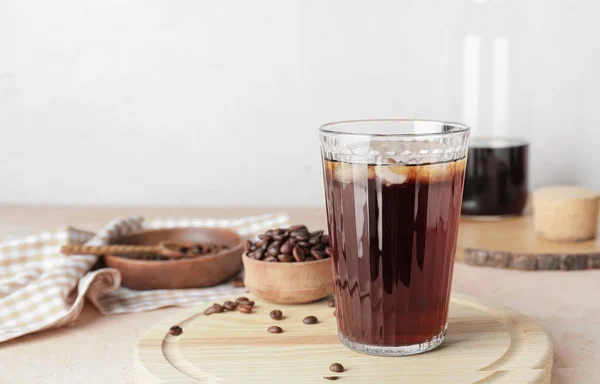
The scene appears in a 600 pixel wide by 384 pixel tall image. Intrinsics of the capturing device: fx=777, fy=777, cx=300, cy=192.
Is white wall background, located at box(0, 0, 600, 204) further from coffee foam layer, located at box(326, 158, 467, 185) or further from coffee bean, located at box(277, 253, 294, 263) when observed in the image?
coffee foam layer, located at box(326, 158, 467, 185)

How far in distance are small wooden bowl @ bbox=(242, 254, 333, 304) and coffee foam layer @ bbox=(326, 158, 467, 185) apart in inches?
10.9

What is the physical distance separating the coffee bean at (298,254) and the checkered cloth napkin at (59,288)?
9.5 inches

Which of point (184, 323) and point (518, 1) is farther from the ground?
point (518, 1)

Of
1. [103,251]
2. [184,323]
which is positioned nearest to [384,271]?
[184,323]

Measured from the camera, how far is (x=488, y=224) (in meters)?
1.91

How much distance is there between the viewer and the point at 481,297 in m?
1.44

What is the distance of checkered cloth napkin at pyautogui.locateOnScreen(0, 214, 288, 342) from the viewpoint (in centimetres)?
132

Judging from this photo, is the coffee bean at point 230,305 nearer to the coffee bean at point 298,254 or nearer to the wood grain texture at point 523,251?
the coffee bean at point 298,254

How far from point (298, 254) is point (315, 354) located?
266mm

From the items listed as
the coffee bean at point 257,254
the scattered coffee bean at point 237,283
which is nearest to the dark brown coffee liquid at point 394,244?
the coffee bean at point 257,254

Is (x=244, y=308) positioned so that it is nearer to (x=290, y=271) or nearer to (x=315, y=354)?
(x=290, y=271)

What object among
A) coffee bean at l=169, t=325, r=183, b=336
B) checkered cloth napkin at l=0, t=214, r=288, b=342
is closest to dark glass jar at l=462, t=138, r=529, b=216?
checkered cloth napkin at l=0, t=214, r=288, b=342

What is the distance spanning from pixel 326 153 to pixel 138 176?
4.66 feet

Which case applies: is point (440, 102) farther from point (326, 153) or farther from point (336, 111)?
point (326, 153)
